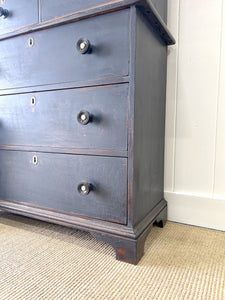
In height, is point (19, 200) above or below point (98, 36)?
below

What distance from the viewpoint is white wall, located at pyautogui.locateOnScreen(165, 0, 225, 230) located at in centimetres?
95

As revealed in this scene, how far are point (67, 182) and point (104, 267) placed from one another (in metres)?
0.32

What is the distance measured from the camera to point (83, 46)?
2.32ft

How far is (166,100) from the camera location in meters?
1.05

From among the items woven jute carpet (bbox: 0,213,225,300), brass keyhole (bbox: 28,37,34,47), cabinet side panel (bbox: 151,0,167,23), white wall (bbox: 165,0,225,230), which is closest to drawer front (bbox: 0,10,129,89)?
brass keyhole (bbox: 28,37,34,47)

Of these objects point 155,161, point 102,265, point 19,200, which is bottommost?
point 102,265

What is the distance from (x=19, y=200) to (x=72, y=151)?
0.36 metres

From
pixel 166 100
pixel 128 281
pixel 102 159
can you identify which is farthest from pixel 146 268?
pixel 166 100

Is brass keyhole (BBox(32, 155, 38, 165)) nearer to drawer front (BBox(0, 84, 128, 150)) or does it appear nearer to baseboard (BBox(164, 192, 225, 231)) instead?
drawer front (BBox(0, 84, 128, 150))

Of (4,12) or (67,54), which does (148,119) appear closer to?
(67,54)

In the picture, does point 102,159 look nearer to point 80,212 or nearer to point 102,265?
point 80,212

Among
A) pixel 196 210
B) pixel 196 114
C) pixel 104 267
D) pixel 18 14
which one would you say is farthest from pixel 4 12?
pixel 196 210

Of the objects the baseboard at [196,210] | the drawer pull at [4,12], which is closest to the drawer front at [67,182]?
the baseboard at [196,210]

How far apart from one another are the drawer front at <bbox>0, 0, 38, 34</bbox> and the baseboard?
37.5 inches
